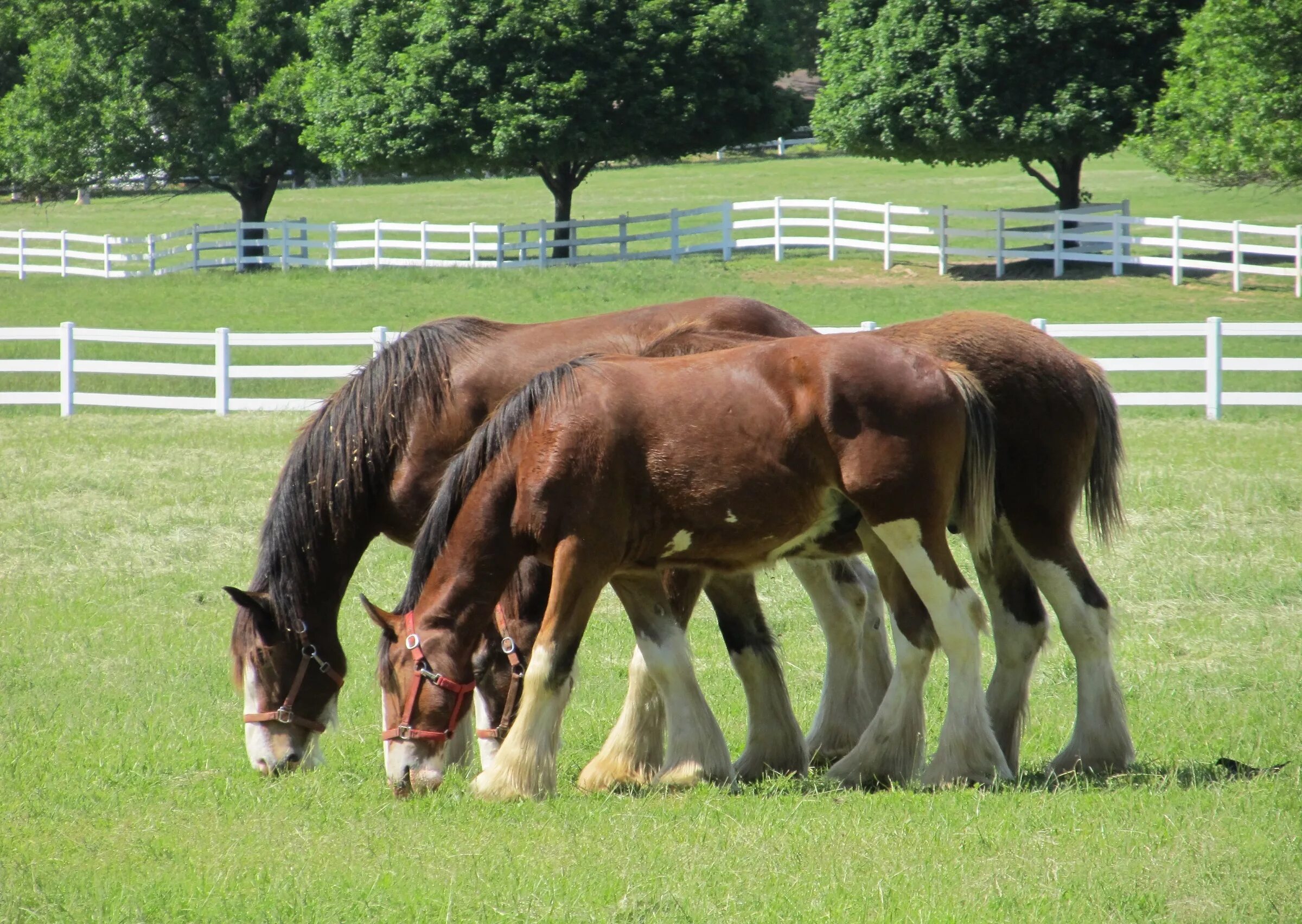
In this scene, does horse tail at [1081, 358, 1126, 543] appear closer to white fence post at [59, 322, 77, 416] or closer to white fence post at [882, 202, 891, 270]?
white fence post at [59, 322, 77, 416]

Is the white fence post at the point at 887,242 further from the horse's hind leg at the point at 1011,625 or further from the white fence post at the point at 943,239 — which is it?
the horse's hind leg at the point at 1011,625

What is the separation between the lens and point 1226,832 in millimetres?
4688

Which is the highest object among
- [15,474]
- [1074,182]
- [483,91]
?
[483,91]

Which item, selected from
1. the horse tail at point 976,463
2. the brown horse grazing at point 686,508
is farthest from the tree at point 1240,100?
the brown horse grazing at point 686,508

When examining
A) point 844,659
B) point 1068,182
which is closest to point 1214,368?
→ point 844,659

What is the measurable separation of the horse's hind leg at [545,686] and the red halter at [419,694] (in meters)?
0.22

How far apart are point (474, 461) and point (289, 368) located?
502 inches

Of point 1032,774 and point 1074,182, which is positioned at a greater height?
point 1074,182

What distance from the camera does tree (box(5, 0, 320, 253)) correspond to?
112ft

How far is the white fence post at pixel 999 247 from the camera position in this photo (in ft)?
96.4

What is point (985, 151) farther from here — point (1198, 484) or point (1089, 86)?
point (1198, 484)

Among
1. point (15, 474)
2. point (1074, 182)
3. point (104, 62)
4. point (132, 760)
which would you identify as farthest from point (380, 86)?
point (132, 760)

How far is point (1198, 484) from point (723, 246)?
20.6 metres

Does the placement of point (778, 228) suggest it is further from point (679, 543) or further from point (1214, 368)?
point (679, 543)
